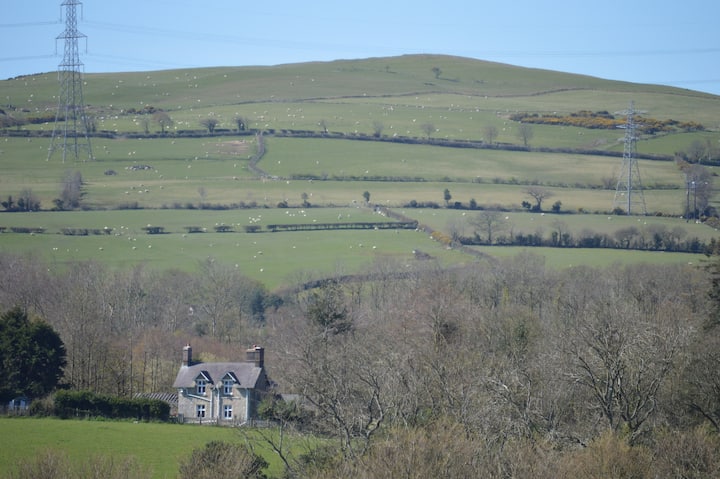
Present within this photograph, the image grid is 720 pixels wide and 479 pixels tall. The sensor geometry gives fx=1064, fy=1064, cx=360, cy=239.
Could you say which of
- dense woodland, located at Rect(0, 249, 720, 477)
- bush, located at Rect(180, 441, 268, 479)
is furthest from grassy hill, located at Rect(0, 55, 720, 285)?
bush, located at Rect(180, 441, 268, 479)

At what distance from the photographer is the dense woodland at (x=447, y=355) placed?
26375 millimetres

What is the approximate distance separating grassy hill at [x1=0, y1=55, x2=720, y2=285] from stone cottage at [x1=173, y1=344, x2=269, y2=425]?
102 ft

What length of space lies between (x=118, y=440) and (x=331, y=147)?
292 ft

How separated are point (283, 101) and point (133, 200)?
54376 millimetres

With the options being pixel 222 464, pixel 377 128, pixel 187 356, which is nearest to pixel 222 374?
pixel 187 356

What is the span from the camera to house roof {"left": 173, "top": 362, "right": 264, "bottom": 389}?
1975 inches

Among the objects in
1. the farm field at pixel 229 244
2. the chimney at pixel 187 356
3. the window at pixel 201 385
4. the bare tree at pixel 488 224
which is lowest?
the window at pixel 201 385

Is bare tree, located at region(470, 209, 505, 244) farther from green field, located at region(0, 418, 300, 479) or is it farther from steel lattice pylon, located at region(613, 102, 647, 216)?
green field, located at region(0, 418, 300, 479)

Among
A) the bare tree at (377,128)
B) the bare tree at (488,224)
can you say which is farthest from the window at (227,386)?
the bare tree at (377,128)

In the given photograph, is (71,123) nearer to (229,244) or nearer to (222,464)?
(229,244)

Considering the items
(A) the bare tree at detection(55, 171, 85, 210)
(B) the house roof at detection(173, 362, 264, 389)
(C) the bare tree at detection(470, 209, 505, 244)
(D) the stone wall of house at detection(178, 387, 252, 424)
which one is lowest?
(D) the stone wall of house at detection(178, 387, 252, 424)

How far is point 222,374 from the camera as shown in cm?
5084

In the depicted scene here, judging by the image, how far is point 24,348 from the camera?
4825 cm

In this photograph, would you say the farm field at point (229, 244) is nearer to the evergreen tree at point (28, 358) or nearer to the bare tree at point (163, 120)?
the evergreen tree at point (28, 358)
